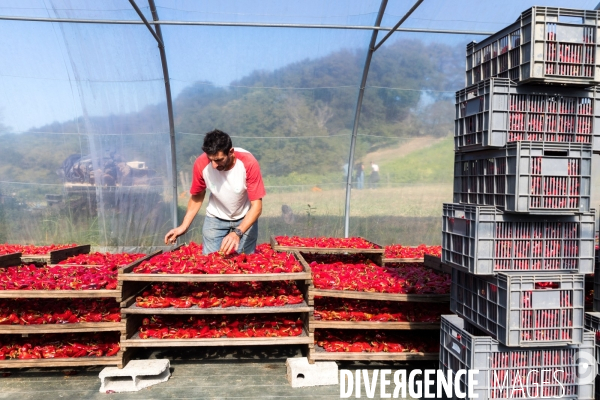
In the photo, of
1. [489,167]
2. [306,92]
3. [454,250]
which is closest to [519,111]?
[489,167]

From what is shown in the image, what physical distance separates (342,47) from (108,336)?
272 inches

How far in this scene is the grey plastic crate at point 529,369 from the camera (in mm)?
3379

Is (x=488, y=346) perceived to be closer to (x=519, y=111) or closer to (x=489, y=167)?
(x=489, y=167)

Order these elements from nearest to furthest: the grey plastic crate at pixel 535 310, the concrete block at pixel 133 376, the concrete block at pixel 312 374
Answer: the grey plastic crate at pixel 535 310 → the concrete block at pixel 133 376 → the concrete block at pixel 312 374

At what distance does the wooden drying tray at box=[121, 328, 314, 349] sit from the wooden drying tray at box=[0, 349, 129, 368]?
133 millimetres

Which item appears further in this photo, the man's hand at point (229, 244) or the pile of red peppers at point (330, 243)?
the pile of red peppers at point (330, 243)

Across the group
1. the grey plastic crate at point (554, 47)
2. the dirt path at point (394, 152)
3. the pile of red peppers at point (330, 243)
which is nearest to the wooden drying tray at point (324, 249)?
the pile of red peppers at point (330, 243)

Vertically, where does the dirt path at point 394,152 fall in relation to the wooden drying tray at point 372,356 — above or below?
above

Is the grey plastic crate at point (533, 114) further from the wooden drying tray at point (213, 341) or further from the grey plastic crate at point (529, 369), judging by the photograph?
the wooden drying tray at point (213, 341)

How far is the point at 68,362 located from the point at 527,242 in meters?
4.12

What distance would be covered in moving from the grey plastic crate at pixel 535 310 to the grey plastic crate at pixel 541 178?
479 mm

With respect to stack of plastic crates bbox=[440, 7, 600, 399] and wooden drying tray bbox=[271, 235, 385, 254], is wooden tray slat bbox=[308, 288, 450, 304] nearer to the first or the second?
stack of plastic crates bbox=[440, 7, 600, 399]

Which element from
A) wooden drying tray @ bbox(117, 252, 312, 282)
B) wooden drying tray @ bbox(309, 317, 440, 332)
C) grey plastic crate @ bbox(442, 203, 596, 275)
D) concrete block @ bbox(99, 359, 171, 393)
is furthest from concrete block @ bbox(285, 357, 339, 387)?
grey plastic crate @ bbox(442, 203, 596, 275)

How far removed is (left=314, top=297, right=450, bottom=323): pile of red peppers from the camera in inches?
194
